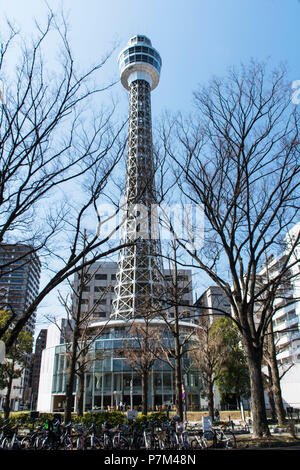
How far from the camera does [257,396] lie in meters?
9.09

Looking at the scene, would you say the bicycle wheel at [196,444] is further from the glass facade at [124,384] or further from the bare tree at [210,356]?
the glass facade at [124,384]

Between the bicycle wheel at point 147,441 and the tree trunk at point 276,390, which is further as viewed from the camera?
the tree trunk at point 276,390

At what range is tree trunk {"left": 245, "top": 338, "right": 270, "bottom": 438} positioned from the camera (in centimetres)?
875

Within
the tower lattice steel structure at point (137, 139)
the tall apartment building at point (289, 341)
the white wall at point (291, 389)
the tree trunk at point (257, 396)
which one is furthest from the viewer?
the tower lattice steel structure at point (137, 139)

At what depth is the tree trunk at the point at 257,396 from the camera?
8750 mm

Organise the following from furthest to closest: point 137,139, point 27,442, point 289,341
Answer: point 137,139
point 289,341
point 27,442

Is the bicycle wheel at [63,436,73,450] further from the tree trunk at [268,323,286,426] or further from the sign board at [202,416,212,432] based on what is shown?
the tree trunk at [268,323,286,426]

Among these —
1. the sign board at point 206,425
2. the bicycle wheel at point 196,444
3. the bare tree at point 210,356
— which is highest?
the bare tree at point 210,356

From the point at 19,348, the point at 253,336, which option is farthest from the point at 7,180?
the point at 19,348

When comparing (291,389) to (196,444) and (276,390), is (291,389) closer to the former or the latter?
(276,390)

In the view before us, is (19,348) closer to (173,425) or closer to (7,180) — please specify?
(173,425)

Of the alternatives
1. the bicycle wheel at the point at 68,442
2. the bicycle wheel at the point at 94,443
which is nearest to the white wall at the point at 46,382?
the bicycle wheel at the point at 68,442

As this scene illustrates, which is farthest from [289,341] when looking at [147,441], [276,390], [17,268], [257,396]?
[17,268]

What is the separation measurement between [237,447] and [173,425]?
3153mm
